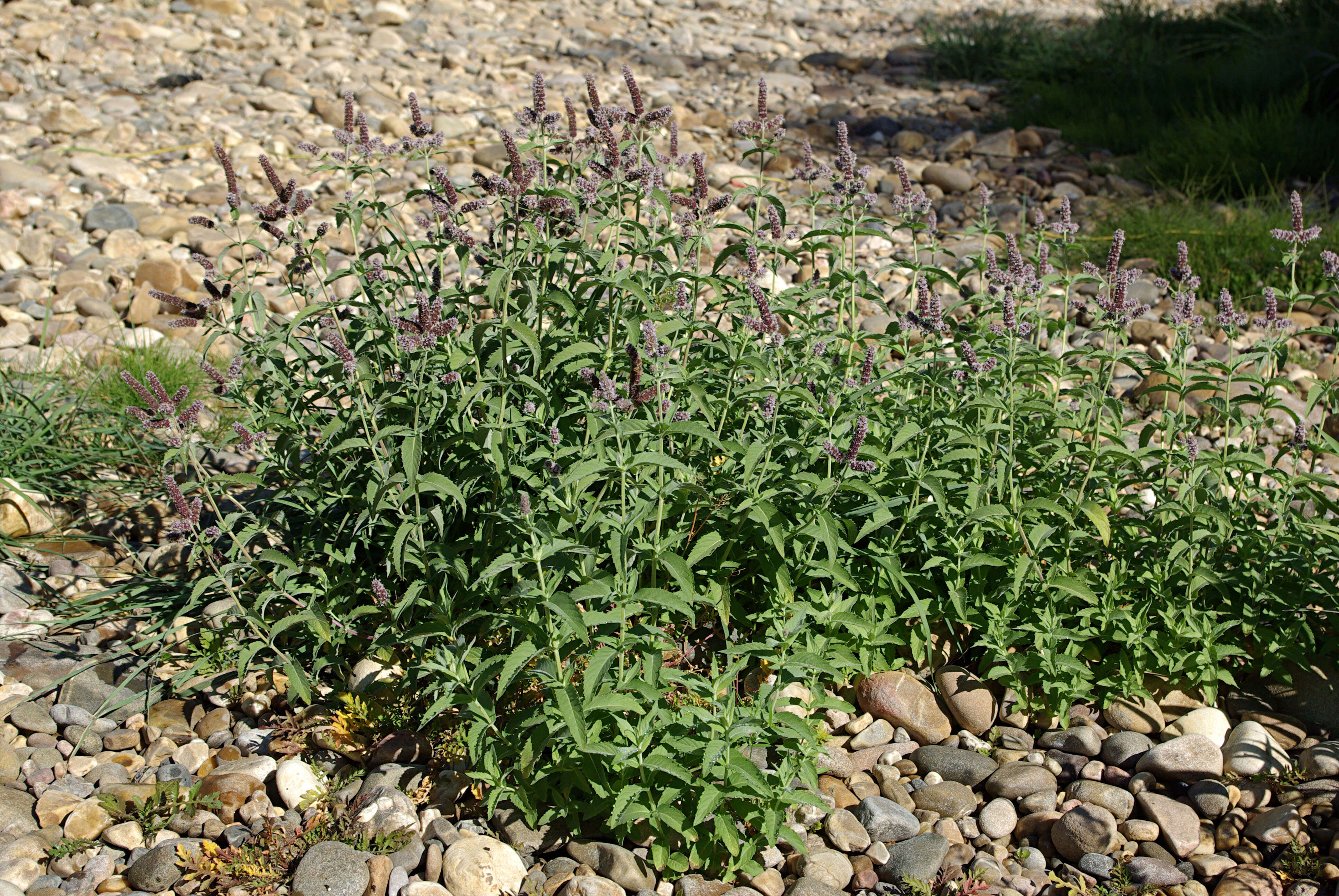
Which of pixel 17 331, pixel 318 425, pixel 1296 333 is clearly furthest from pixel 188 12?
pixel 1296 333

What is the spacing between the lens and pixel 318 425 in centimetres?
362

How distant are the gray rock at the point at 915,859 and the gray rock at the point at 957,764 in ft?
1.06

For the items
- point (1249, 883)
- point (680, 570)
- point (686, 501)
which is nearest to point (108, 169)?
point (686, 501)

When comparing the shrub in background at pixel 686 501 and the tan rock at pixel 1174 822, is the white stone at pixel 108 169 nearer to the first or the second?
the shrub in background at pixel 686 501

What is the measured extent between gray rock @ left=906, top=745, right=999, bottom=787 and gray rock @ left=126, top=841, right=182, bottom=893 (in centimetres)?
184

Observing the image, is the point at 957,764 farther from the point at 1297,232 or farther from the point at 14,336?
the point at 14,336

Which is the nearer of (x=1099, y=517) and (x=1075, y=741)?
(x=1099, y=517)

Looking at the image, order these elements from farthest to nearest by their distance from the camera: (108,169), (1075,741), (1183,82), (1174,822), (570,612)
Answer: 1. (1183,82)
2. (108,169)
3. (1075,741)
4. (1174,822)
5. (570,612)

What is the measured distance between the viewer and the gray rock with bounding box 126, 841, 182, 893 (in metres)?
2.93

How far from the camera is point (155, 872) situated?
2.95m

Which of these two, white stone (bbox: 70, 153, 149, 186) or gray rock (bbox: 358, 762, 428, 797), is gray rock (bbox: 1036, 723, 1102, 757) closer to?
gray rock (bbox: 358, 762, 428, 797)

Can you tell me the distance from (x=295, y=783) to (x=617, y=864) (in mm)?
1105

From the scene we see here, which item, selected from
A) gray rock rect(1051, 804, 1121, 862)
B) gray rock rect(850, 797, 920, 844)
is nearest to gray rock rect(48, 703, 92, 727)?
gray rock rect(850, 797, 920, 844)

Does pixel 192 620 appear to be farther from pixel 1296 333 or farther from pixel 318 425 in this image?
pixel 1296 333
